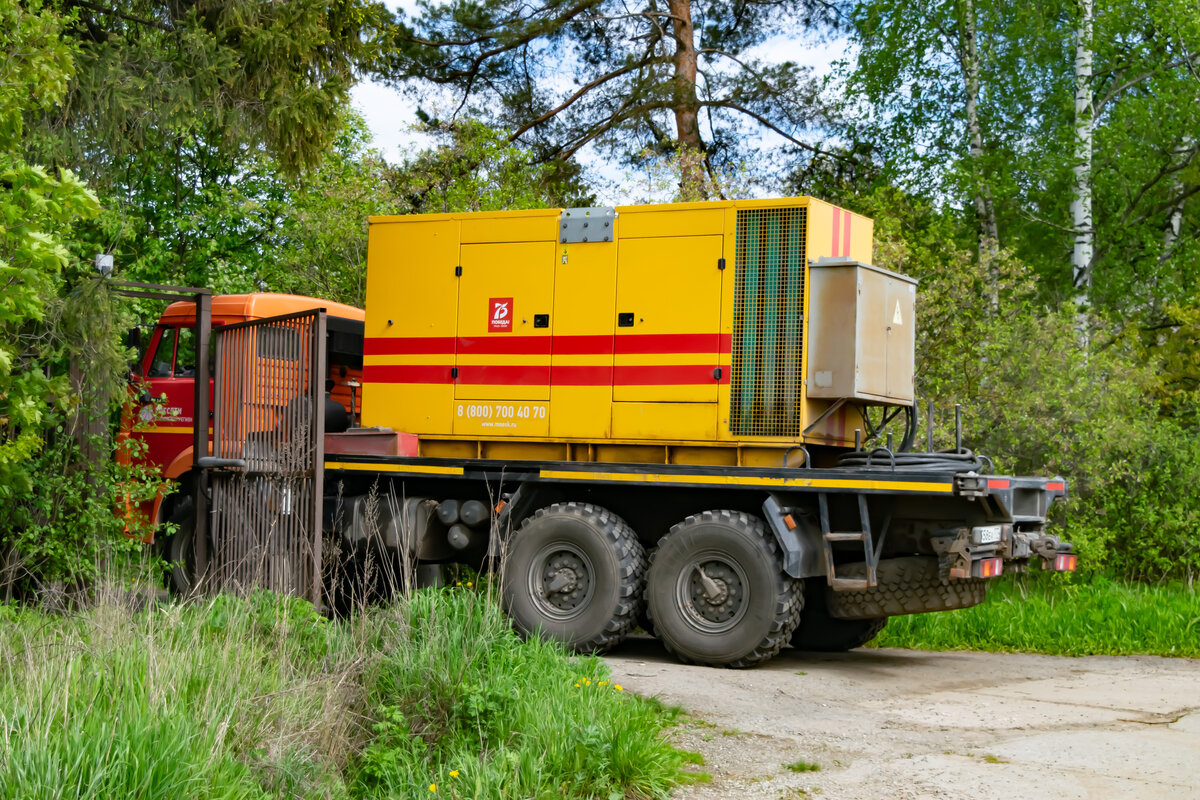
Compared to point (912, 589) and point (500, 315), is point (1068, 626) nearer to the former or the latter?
point (912, 589)

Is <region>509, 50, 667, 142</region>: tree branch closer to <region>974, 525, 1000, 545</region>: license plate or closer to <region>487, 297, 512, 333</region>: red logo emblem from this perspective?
<region>487, 297, 512, 333</region>: red logo emblem

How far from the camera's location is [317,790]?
5.45 m

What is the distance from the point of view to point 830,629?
1098 cm

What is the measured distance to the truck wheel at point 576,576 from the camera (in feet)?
32.3

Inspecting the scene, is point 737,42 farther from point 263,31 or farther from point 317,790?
point 317,790

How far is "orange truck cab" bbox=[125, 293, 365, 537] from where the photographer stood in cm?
1187

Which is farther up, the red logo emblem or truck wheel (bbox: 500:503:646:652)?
the red logo emblem

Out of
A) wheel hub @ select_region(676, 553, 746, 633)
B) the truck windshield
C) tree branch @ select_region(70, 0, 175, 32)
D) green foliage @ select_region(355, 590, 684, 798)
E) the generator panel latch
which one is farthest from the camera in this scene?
the truck windshield

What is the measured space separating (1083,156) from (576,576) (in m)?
13.6

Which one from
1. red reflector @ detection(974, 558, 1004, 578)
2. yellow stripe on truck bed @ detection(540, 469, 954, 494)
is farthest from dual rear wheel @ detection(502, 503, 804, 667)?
red reflector @ detection(974, 558, 1004, 578)

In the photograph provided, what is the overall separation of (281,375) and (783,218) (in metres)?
4.39

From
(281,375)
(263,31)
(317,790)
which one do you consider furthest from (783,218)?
(317,790)

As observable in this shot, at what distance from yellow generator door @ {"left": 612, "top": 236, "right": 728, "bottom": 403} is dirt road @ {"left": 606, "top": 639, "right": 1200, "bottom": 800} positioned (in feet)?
7.49

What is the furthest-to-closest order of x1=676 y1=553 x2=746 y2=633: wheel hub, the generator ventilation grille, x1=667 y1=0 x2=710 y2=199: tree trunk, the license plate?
x1=667 y1=0 x2=710 y2=199: tree trunk, the generator ventilation grille, x1=676 y1=553 x2=746 y2=633: wheel hub, the license plate
